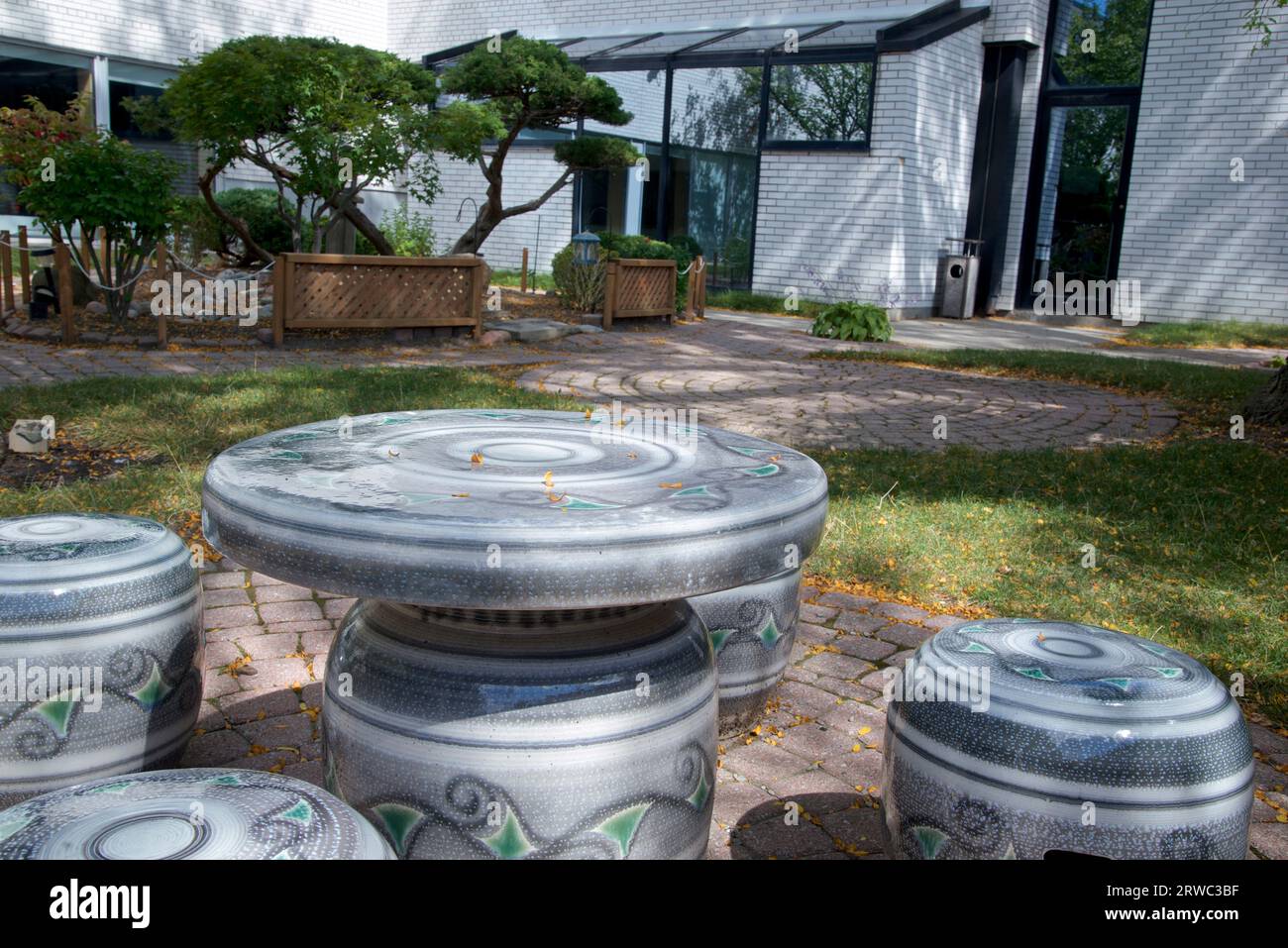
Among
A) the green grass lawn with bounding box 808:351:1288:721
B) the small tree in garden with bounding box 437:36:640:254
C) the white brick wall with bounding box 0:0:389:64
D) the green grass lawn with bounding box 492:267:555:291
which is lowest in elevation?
the green grass lawn with bounding box 808:351:1288:721

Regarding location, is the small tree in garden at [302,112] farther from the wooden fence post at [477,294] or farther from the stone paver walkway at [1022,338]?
the stone paver walkway at [1022,338]

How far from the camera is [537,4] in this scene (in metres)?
19.0

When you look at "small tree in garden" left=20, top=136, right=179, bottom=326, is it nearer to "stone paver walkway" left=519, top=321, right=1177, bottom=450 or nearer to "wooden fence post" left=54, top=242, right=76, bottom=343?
"wooden fence post" left=54, top=242, right=76, bottom=343

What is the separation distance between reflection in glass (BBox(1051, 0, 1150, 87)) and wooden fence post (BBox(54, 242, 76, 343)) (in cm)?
1330

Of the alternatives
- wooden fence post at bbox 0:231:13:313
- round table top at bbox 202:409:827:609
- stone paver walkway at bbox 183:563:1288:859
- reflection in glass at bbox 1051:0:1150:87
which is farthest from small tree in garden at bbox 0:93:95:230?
reflection in glass at bbox 1051:0:1150:87

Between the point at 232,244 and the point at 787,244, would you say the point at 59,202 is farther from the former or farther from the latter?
the point at 787,244

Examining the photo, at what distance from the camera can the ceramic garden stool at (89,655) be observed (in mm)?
2238

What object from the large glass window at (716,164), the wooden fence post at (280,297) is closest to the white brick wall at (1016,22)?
the large glass window at (716,164)

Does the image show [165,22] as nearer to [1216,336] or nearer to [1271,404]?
[1216,336]

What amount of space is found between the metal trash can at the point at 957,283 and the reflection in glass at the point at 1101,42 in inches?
112

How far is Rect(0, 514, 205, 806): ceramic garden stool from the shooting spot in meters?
2.24

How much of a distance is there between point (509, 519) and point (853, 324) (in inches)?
429

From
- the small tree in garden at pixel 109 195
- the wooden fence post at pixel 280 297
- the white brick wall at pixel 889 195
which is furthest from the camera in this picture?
the white brick wall at pixel 889 195

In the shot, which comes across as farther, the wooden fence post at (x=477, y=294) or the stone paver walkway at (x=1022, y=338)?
the stone paver walkway at (x=1022, y=338)
